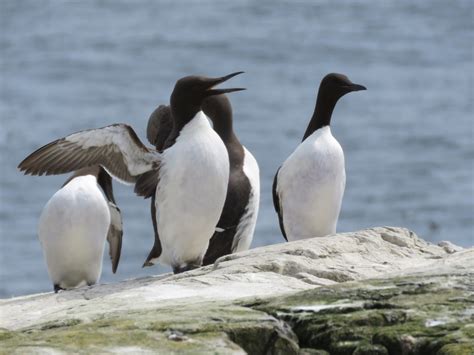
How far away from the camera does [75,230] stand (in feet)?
33.2

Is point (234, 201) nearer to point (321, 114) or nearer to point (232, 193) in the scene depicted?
point (232, 193)

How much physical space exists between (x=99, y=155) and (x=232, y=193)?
4.25ft

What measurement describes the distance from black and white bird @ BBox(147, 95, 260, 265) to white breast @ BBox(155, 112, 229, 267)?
3.58 ft

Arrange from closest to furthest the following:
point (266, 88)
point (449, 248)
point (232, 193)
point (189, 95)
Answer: point (449, 248)
point (189, 95)
point (232, 193)
point (266, 88)

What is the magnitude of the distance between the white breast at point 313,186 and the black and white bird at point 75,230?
1267mm

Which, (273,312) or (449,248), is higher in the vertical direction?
(273,312)

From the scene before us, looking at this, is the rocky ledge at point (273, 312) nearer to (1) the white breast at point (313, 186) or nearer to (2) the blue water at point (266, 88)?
(1) the white breast at point (313, 186)

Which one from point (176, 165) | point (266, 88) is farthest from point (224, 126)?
point (266, 88)

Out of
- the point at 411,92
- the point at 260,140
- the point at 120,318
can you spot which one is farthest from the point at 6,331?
the point at 411,92

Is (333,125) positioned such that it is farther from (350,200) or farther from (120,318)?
(120,318)

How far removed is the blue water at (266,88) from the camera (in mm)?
27469

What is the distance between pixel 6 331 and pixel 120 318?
52 cm

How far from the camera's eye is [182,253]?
10.1 m

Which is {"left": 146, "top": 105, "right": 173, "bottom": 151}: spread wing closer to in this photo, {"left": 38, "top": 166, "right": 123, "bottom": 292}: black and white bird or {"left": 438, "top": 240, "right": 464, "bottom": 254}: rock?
{"left": 38, "top": 166, "right": 123, "bottom": 292}: black and white bird
